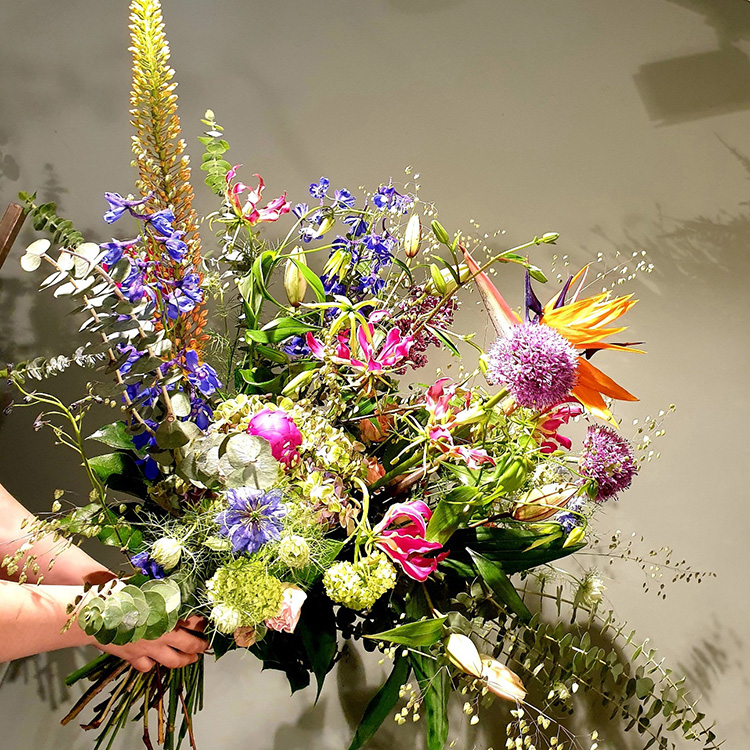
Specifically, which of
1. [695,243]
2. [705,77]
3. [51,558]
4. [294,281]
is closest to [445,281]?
[294,281]

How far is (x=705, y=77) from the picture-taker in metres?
1.42

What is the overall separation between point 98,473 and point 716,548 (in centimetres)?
100

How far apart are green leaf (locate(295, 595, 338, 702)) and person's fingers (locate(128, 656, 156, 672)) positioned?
0.57ft

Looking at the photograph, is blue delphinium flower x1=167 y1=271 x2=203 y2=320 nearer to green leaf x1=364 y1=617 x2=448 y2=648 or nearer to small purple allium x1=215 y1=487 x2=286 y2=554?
small purple allium x1=215 y1=487 x2=286 y2=554

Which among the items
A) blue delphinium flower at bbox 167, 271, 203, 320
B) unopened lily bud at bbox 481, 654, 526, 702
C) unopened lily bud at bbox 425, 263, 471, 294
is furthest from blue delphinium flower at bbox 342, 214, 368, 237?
unopened lily bud at bbox 481, 654, 526, 702

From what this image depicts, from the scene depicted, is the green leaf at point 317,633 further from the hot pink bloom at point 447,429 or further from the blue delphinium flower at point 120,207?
the blue delphinium flower at point 120,207

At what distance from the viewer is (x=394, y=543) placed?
0.76 m

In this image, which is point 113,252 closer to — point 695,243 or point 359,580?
point 359,580

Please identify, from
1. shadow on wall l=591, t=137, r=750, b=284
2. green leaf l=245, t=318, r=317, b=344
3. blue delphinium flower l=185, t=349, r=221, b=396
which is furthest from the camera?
shadow on wall l=591, t=137, r=750, b=284

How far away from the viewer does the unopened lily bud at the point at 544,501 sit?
82 cm

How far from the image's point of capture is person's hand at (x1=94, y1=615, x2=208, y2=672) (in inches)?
31.2

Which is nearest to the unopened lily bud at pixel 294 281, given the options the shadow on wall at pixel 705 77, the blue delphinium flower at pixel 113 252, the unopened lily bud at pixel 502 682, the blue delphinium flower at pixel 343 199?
the blue delphinium flower at pixel 343 199

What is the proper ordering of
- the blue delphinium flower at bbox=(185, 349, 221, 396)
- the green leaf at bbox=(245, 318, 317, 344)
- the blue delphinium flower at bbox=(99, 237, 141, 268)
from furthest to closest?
the green leaf at bbox=(245, 318, 317, 344) → the blue delphinium flower at bbox=(185, 349, 221, 396) → the blue delphinium flower at bbox=(99, 237, 141, 268)

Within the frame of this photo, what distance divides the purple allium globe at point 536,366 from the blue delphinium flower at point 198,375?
30 centimetres
